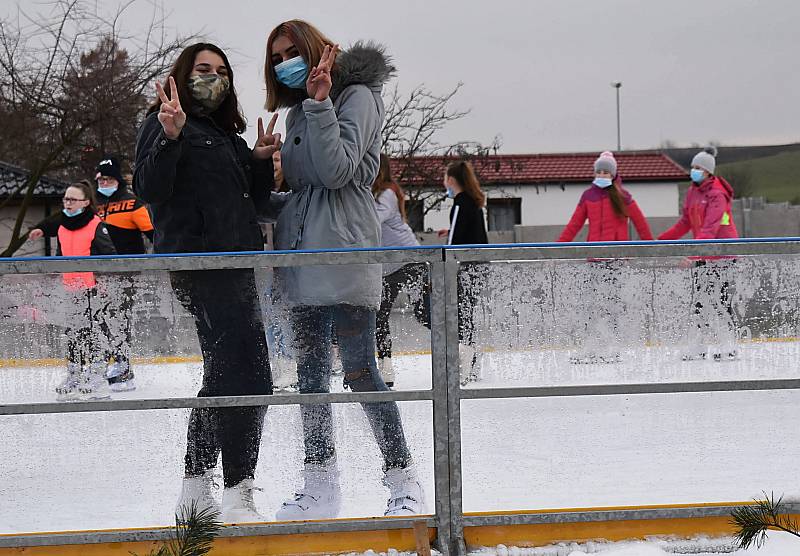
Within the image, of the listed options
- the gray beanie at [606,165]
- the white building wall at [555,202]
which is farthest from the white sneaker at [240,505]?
the white building wall at [555,202]

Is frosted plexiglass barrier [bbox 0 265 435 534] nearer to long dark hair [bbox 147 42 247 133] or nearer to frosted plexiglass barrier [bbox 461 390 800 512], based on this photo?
frosted plexiglass barrier [bbox 461 390 800 512]

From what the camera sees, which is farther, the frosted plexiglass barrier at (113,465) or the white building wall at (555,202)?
the white building wall at (555,202)

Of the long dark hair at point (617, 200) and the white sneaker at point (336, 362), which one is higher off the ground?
the long dark hair at point (617, 200)

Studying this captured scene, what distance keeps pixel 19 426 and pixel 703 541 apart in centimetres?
189

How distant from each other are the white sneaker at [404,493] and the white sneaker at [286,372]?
0.36 meters

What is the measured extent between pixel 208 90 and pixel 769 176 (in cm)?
5053

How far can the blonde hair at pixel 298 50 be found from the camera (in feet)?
10.5

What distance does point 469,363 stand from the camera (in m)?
3.01

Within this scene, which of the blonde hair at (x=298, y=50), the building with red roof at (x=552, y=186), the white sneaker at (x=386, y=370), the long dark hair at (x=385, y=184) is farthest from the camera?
the building with red roof at (x=552, y=186)

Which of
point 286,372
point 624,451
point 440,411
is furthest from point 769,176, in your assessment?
point 286,372

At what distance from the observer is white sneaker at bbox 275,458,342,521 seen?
2982 millimetres

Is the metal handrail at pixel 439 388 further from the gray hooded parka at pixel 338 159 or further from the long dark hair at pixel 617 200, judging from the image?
the long dark hair at pixel 617 200

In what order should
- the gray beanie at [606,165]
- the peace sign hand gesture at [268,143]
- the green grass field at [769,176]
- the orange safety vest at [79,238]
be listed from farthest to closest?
the green grass field at [769,176] < the gray beanie at [606,165] < the orange safety vest at [79,238] < the peace sign hand gesture at [268,143]

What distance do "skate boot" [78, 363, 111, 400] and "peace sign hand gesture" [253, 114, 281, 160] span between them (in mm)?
841
